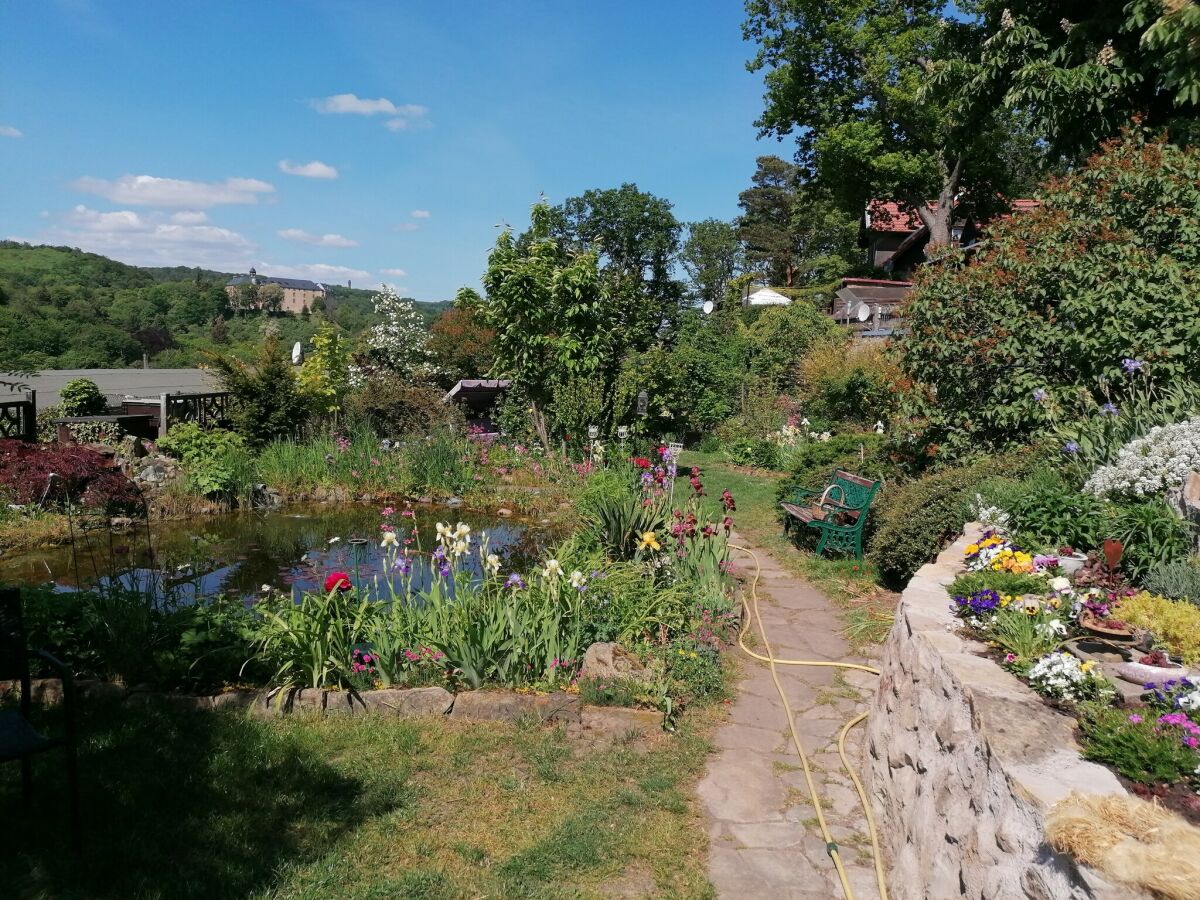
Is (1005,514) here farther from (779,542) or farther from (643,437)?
(643,437)

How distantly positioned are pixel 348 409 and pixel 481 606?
430 inches

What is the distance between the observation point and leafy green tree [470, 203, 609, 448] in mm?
12086

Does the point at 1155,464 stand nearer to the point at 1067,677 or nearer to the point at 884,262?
the point at 1067,677

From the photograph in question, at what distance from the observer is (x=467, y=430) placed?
13.9 m

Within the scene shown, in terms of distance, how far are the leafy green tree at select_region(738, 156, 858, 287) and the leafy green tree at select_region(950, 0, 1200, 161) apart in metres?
29.6

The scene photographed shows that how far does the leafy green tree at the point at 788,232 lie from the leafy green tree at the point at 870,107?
46.6 ft

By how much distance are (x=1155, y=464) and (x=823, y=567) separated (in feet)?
11.1

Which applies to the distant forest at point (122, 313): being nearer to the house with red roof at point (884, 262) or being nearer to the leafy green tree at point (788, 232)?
the house with red roof at point (884, 262)

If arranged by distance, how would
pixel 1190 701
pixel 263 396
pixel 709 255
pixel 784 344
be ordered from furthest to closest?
pixel 709 255 → pixel 784 344 → pixel 263 396 → pixel 1190 701

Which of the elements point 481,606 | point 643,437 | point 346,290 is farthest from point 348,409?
point 346,290

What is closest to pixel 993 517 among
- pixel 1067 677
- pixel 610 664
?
pixel 1067 677

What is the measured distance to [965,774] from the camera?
2.71 m

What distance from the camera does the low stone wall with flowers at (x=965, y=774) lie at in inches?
87.1

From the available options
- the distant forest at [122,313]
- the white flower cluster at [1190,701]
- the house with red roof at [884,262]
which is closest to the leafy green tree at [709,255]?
the house with red roof at [884,262]
